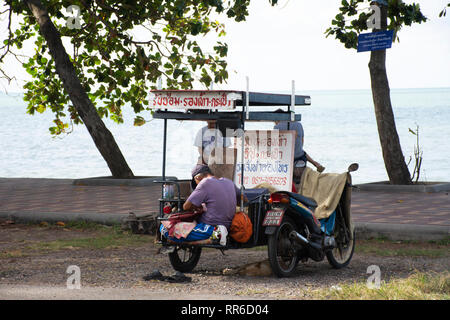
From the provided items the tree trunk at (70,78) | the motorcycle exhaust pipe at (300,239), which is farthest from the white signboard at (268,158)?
the tree trunk at (70,78)

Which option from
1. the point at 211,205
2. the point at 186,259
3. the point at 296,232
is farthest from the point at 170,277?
the point at 296,232

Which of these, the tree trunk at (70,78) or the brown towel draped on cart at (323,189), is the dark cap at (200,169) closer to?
the brown towel draped on cart at (323,189)

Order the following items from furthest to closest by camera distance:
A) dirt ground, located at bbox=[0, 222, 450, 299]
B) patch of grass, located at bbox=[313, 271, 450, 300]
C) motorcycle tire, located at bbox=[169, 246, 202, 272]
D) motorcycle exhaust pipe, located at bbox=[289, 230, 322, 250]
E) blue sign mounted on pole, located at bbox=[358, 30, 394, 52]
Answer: blue sign mounted on pole, located at bbox=[358, 30, 394, 52], motorcycle tire, located at bbox=[169, 246, 202, 272], motorcycle exhaust pipe, located at bbox=[289, 230, 322, 250], dirt ground, located at bbox=[0, 222, 450, 299], patch of grass, located at bbox=[313, 271, 450, 300]

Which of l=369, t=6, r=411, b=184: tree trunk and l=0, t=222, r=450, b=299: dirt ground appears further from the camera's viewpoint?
l=369, t=6, r=411, b=184: tree trunk

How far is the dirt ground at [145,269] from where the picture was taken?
7.37 metres

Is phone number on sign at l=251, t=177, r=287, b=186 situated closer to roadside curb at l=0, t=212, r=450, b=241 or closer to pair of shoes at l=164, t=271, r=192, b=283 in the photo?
pair of shoes at l=164, t=271, r=192, b=283

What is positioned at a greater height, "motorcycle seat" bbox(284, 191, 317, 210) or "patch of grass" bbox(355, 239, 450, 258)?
"motorcycle seat" bbox(284, 191, 317, 210)

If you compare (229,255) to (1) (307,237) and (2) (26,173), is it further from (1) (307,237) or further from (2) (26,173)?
(2) (26,173)

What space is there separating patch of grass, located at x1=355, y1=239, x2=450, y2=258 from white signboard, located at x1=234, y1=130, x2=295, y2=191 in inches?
71.8

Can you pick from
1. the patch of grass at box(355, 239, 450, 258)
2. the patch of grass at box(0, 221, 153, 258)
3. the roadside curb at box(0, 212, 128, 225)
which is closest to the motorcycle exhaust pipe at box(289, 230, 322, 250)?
the patch of grass at box(355, 239, 450, 258)

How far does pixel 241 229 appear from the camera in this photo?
820cm

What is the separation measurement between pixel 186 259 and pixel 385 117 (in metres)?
9.19

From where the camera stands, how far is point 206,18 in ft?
63.9

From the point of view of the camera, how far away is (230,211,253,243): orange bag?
26.9 feet
